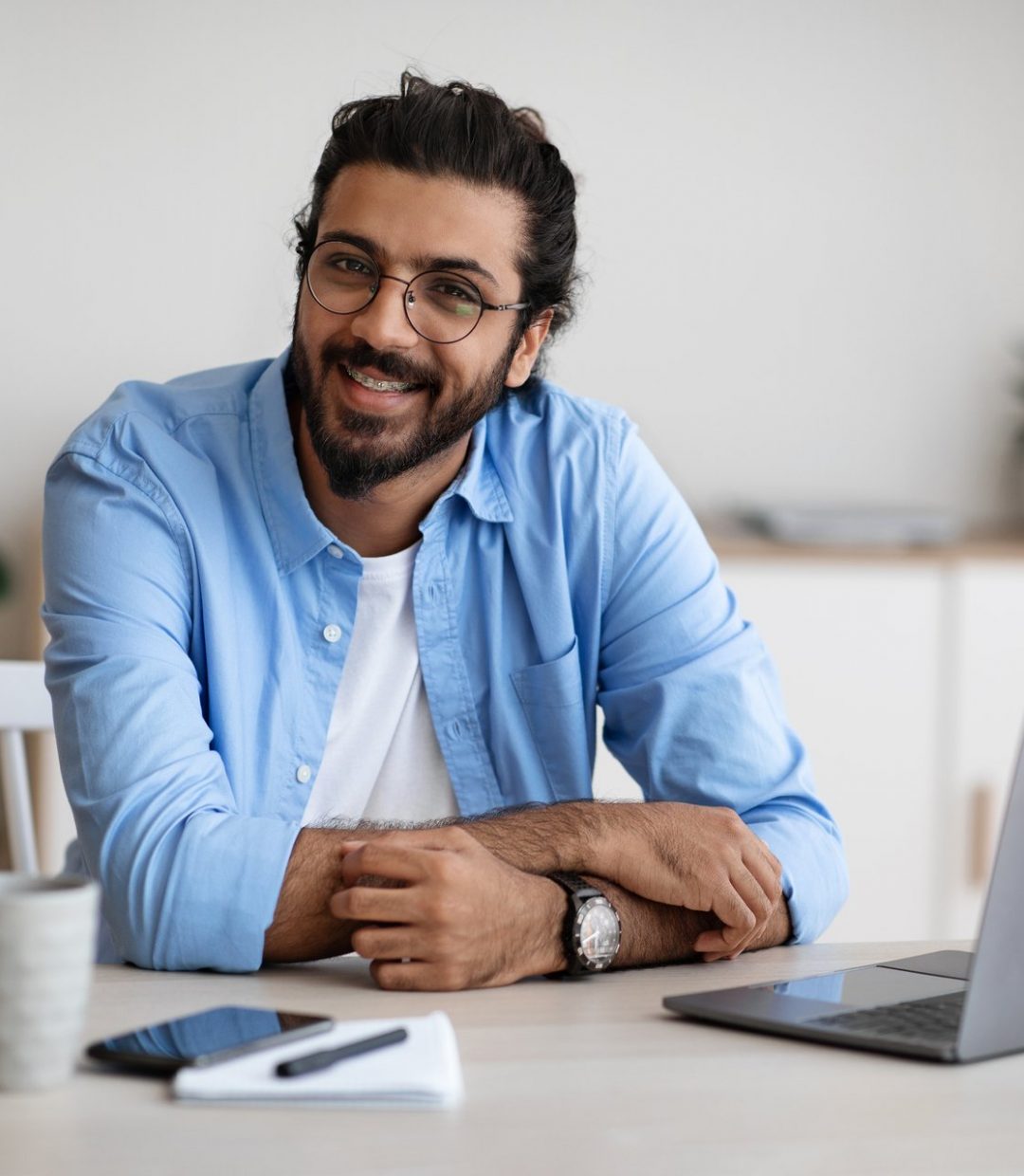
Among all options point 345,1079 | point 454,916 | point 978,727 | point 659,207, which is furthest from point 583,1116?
point 659,207

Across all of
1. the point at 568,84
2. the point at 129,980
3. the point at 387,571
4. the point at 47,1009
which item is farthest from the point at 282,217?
the point at 47,1009

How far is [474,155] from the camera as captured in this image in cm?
176

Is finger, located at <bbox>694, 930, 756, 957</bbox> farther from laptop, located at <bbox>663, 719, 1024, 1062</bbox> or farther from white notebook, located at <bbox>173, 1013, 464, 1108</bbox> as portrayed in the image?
white notebook, located at <bbox>173, 1013, 464, 1108</bbox>

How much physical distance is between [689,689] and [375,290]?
1.81ft

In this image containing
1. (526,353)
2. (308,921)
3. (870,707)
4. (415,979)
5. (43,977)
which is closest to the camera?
(43,977)

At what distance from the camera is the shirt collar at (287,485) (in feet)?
5.51

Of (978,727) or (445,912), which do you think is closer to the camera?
(445,912)

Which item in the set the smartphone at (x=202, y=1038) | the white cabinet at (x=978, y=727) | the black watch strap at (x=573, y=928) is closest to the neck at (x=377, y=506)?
the black watch strap at (x=573, y=928)

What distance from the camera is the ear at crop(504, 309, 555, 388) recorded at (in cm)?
189

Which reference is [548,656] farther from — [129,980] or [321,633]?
[129,980]

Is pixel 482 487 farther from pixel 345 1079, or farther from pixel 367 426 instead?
pixel 345 1079

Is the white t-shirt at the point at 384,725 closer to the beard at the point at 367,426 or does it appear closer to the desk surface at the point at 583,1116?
the beard at the point at 367,426

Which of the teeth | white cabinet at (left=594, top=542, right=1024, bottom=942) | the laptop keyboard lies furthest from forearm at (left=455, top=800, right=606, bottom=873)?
white cabinet at (left=594, top=542, right=1024, bottom=942)

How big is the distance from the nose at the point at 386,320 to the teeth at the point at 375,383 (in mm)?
49
